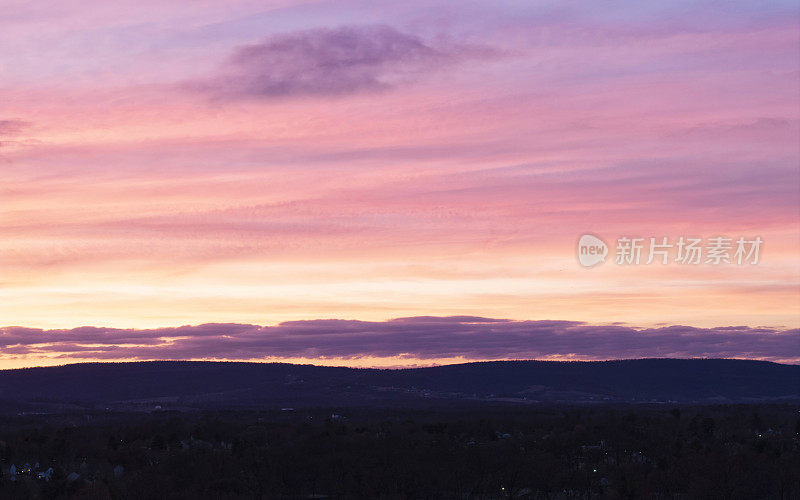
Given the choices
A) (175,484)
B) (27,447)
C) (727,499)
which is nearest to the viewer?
(727,499)

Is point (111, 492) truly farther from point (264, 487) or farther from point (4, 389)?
point (4, 389)

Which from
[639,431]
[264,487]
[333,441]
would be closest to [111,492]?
[264,487]

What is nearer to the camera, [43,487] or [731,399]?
[43,487]

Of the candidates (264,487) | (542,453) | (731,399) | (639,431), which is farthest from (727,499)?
(731,399)

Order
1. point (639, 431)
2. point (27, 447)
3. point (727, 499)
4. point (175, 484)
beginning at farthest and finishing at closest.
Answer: point (639, 431) → point (27, 447) → point (175, 484) → point (727, 499)

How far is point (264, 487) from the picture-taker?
31766mm

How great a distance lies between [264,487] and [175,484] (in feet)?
8.99

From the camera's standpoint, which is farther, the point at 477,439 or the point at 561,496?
the point at 477,439

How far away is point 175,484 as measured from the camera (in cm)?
3108

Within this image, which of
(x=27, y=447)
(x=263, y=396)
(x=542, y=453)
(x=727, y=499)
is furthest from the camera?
(x=263, y=396)

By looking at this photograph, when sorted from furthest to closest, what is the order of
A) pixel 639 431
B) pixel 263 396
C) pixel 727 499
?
pixel 263 396 < pixel 639 431 < pixel 727 499

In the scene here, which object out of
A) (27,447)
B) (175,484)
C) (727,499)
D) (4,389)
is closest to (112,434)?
(27,447)

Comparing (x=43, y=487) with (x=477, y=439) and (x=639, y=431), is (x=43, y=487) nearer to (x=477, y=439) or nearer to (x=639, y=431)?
(x=477, y=439)

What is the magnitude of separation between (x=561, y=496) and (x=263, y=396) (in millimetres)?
163877
